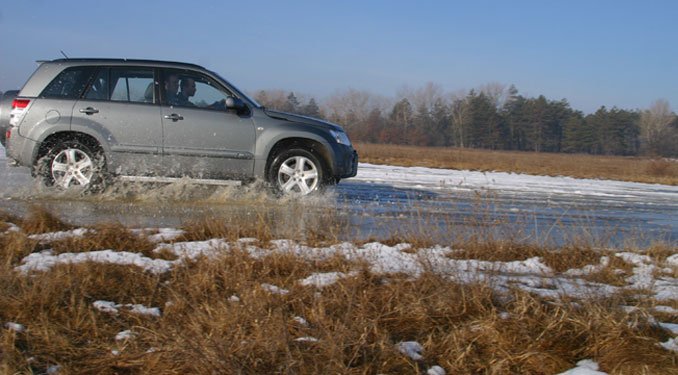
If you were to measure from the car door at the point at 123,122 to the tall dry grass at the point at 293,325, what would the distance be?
3597mm

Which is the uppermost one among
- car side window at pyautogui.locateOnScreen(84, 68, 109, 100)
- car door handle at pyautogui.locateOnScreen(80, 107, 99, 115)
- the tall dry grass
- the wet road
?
car side window at pyautogui.locateOnScreen(84, 68, 109, 100)

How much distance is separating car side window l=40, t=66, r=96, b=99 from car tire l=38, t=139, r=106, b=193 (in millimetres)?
623

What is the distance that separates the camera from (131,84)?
7922 millimetres

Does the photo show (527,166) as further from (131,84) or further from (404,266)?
(404,266)

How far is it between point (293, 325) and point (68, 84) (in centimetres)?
600

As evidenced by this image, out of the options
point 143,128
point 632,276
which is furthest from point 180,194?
point 632,276

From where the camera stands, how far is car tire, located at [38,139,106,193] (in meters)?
7.67

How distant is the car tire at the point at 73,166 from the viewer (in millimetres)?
7668

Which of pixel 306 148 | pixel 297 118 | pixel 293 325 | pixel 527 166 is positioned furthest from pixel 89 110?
pixel 527 166

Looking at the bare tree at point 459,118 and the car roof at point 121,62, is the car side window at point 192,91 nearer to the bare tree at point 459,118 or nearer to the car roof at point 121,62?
the car roof at point 121,62

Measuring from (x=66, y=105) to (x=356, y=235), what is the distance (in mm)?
4496

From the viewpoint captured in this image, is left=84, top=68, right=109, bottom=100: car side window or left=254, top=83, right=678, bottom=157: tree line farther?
left=254, top=83, right=678, bottom=157: tree line

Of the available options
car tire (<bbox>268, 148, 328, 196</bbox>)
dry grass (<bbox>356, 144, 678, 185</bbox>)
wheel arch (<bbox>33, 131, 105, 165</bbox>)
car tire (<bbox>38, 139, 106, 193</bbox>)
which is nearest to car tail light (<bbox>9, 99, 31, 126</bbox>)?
wheel arch (<bbox>33, 131, 105, 165</bbox>)

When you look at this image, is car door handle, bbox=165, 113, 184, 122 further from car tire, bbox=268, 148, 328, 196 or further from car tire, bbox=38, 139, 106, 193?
car tire, bbox=268, 148, 328, 196
